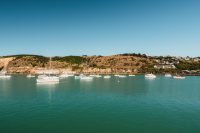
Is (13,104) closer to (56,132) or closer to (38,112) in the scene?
(38,112)

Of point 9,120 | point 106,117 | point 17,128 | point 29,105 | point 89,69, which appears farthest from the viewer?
point 89,69

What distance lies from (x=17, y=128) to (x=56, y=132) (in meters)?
6.12

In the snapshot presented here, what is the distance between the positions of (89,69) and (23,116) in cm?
16081

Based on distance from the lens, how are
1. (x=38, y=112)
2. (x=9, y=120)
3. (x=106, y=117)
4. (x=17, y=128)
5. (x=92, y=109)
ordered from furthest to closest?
(x=92, y=109) → (x=38, y=112) → (x=106, y=117) → (x=9, y=120) → (x=17, y=128)

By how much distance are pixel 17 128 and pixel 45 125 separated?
12.7ft

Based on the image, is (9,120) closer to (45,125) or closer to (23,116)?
(23,116)

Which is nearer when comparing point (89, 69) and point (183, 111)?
point (183, 111)

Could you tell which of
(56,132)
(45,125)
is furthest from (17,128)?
(56,132)

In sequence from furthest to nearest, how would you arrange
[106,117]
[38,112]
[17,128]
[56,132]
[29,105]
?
[29,105]
[38,112]
[106,117]
[17,128]
[56,132]

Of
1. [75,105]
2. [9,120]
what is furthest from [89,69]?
[9,120]

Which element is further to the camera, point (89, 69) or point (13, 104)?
point (89, 69)

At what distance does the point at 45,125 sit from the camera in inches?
1280

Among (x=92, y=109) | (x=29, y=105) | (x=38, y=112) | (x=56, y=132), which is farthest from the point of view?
(x=29, y=105)

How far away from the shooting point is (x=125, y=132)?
29531 millimetres
